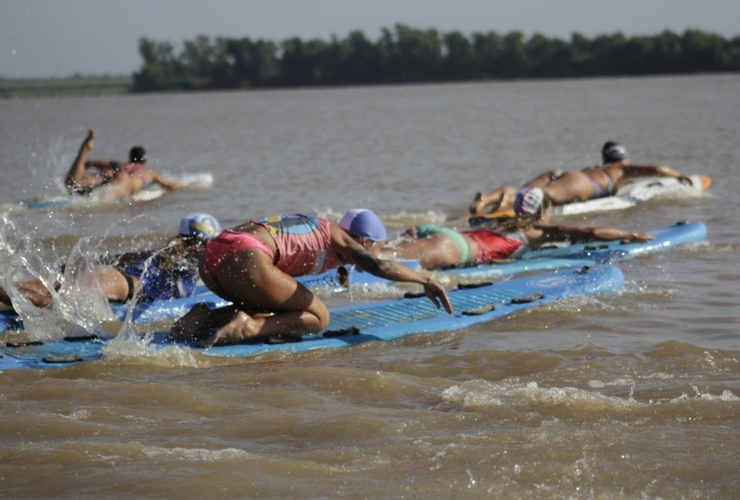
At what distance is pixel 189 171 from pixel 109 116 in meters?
23.9

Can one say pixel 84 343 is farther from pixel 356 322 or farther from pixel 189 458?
pixel 189 458

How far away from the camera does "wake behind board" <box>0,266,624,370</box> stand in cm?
642

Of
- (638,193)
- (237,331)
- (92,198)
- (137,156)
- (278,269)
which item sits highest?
(278,269)

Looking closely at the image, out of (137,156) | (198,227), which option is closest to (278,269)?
(198,227)

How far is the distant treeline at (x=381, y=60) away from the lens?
254ft

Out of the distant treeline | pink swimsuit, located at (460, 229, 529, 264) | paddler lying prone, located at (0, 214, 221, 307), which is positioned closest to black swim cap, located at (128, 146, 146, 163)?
pink swimsuit, located at (460, 229, 529, 264)

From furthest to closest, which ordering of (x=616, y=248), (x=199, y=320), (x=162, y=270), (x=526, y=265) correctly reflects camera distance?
(x=616, y=248) < (x=526, y=265) < (x=162, y=270) < (x=199, y=320)

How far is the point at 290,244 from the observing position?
6.39m

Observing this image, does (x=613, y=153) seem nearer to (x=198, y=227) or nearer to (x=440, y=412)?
(x=198, y=227)

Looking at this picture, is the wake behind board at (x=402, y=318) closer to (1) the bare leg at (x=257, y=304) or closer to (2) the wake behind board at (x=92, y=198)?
(1) the bare leg at (x=257, y=304)

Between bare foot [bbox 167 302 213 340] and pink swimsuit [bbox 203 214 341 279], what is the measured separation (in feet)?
1.14

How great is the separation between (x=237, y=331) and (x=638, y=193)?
7869 millimetres

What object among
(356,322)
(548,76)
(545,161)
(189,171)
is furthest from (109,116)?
(548,76)

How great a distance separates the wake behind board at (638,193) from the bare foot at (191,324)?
6.39m
